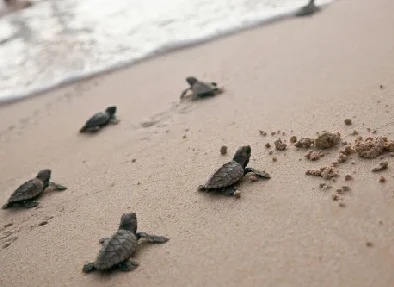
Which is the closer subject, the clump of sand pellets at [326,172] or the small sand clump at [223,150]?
the clump of sand pellets at [326,172]

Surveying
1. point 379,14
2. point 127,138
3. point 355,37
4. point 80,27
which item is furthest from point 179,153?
point 80,27

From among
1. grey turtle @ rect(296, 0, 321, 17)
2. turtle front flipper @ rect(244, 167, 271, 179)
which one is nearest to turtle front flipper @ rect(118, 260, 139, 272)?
turtle front flipper @ rect(244, 167, 271, 179)

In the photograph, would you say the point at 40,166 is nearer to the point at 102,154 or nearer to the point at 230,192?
the point at 102,154

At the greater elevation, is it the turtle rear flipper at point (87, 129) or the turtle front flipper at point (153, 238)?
the turtle rear flipper at point (87, 129)

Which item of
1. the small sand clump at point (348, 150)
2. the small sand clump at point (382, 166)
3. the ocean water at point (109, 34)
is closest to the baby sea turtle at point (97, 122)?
the ocean water at point (109, 34)

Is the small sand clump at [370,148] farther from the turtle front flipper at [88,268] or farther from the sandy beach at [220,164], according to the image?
the turtle front flipper at [88,268]

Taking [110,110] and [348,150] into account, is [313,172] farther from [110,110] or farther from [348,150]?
[110,110]

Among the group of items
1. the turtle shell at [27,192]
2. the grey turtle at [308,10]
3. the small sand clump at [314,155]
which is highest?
the grey turtle at [308,10]
